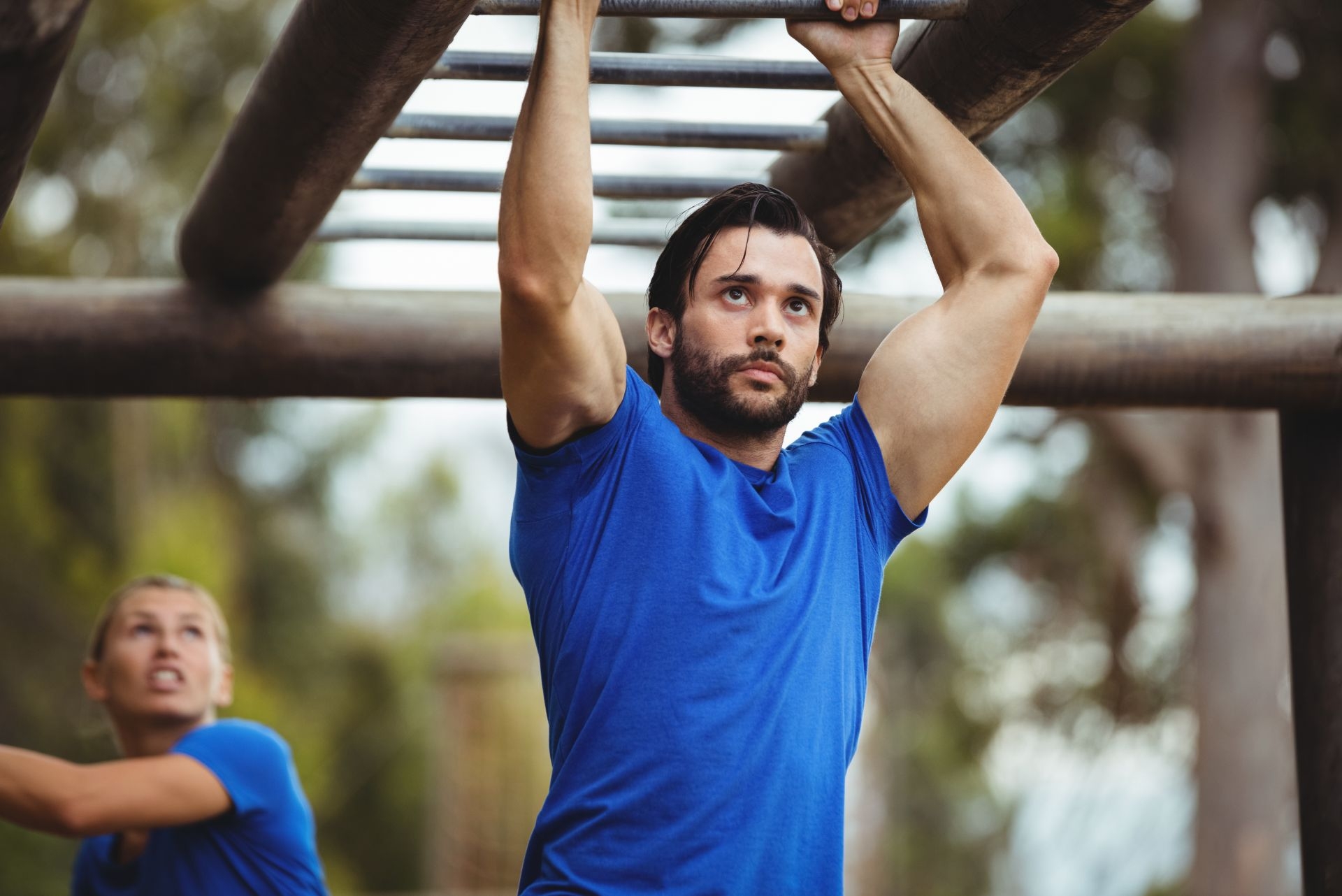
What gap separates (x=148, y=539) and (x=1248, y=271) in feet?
25.8

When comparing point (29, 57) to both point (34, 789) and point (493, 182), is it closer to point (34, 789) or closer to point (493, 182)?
point (493, 182)

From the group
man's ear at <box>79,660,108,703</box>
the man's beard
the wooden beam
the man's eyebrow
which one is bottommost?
man's ear at <box>79,660,108,703</box>

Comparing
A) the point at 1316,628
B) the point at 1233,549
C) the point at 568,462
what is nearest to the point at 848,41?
the point at 568,462

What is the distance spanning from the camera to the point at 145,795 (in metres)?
2.45

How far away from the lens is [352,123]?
68.2 inches

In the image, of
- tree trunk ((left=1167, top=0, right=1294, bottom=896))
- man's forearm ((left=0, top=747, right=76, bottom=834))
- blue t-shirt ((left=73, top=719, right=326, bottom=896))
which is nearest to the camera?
man's forearm ((left=0, top=747, right=76, bottom=834))

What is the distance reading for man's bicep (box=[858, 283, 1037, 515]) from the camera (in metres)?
1.80

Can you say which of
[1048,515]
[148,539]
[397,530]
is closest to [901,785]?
[397,530]

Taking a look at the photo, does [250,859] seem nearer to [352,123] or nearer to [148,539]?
[352,123]

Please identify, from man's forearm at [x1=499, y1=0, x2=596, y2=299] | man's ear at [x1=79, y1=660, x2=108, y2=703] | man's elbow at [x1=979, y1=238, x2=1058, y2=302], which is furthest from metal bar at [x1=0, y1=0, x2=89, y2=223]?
man's ear at [x1=79, y1=660, x2=108, y2=703]

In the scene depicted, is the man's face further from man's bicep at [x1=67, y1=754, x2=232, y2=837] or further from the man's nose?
man's bicep at [x1=67, y1=754, x2=232, y2=837]

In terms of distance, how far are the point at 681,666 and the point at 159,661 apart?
1601 millimetres

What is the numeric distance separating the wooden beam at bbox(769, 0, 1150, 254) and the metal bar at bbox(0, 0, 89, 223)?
967 mm

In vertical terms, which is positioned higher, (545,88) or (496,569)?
(496,569)
